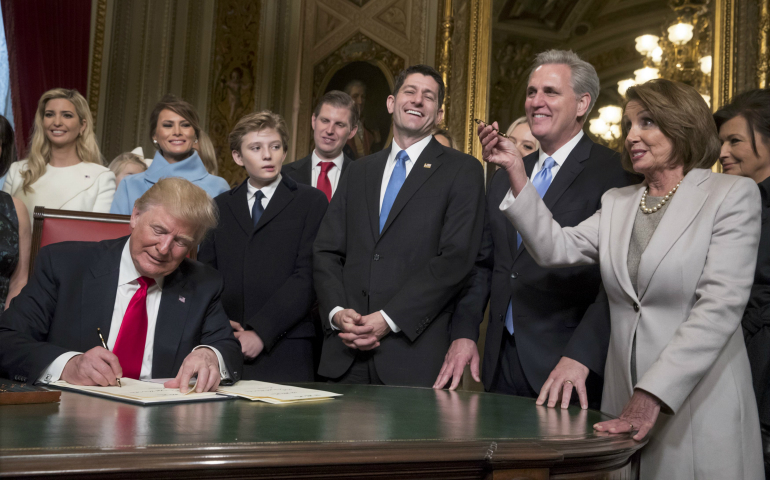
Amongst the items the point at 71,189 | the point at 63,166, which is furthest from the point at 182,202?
the point at 63,166

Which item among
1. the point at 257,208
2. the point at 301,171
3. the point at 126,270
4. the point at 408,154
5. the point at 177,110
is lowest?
the point at 126,270

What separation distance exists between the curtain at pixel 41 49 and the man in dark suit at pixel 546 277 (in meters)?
5.89

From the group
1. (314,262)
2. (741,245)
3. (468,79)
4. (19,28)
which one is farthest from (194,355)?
(19,28)

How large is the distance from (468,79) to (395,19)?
4.32 feet

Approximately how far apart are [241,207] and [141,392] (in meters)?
1.56

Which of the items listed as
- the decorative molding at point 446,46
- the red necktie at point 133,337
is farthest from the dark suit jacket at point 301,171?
the decorative molding at point 446,46

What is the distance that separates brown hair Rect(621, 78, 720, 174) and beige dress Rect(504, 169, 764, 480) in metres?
0.06

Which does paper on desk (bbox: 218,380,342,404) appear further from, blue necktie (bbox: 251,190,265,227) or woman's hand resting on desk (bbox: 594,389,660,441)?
blue necktie (bbox: 251,190,265,227)

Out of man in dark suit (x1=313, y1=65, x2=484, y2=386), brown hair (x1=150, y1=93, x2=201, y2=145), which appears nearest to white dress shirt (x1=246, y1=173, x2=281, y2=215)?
man in dark suit (x1=313, y1=65, x2=484, y2=386)

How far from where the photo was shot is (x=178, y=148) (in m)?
4.05

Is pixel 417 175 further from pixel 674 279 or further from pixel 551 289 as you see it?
pixel 674 279

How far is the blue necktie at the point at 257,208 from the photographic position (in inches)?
131

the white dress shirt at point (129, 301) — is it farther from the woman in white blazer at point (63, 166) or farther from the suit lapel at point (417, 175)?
the woman in white blazer at point (63, 166)

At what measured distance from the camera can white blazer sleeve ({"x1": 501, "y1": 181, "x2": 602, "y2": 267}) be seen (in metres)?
2.24
